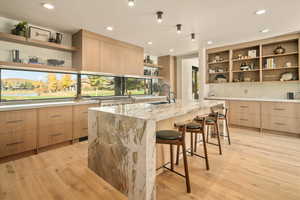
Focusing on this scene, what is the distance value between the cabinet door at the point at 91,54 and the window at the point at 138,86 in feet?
3.93

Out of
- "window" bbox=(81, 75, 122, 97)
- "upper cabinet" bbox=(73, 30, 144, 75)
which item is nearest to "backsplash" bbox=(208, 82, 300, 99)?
"upper cabinet" bbox=(73, 30, 144, 75)

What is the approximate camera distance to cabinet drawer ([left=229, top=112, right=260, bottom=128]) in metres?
3.97

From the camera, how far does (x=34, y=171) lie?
204cm

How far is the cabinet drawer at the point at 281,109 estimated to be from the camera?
11.3ft

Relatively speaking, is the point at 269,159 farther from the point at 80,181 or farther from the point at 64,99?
the point at 64,99

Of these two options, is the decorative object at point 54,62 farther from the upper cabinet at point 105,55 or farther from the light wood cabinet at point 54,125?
the light wood cabinet at point 54,125

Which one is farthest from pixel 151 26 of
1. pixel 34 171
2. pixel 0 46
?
pixel 34 171

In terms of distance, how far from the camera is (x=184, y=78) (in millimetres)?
6180

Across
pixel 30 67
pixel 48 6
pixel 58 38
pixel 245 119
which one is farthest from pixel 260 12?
pixel 30 67

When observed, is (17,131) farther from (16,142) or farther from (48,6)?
(48,6)

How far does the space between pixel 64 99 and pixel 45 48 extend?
1154 millimetres

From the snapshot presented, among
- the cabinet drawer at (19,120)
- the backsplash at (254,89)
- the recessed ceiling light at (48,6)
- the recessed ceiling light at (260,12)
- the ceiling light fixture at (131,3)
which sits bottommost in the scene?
the cabinet drawer at (19,120)

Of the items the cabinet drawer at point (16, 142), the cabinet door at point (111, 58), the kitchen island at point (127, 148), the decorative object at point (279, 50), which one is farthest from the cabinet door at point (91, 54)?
the decorative object at point (279, 50)

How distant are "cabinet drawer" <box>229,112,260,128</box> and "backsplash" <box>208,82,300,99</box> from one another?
2.68 ft
